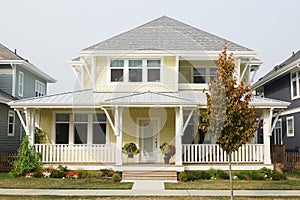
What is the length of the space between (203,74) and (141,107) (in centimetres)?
506

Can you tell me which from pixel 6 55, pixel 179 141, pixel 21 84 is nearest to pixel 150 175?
pixel 179 141

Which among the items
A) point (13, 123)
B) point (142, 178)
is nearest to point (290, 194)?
point (142, 178)

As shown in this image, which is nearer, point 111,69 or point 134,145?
point 134,145

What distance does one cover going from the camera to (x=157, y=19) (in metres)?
24.2

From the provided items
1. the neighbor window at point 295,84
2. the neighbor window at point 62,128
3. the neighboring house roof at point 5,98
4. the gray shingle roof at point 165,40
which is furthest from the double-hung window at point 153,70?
the neighboring house roof at point 5,98

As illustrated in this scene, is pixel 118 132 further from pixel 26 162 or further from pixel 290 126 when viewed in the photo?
pixel 290 126

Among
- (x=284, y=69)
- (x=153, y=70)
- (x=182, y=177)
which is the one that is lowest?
(x=182, y=177)

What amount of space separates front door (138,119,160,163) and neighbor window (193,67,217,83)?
3528 mm

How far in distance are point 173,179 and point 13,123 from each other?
510 inches

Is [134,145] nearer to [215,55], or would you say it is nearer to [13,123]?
[215,55]

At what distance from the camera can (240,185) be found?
14648 mm

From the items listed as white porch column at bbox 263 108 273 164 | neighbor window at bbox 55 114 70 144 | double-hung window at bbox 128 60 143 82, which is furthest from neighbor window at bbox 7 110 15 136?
white porch column at bbox 263 108 273 164

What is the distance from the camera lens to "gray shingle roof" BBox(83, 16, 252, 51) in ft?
67.3

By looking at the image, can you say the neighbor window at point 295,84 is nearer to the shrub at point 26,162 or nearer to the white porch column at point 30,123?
the white porch column at point 30,123
